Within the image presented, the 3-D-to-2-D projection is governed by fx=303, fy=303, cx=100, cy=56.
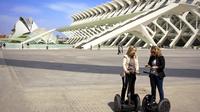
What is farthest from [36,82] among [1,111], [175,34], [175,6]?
[175,34]

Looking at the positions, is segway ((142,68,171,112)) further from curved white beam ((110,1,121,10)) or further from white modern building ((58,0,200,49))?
curved white beam ((110,1,121,10))

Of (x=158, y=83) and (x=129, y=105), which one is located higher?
(x=158, y=83)

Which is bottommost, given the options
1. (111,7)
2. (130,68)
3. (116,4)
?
(130,68)

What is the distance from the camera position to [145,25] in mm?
44531

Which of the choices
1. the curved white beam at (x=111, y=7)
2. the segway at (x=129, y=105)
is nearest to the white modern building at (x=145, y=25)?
the curved white beam at (x=111, y=7)

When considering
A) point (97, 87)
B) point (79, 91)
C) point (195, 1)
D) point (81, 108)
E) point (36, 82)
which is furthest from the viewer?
point (195, 1)

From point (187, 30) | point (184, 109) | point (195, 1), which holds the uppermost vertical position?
point (195, 1)

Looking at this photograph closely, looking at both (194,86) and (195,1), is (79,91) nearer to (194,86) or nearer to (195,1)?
(194,86)

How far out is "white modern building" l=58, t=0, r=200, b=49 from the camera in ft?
141

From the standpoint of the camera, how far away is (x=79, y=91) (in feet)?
27.0

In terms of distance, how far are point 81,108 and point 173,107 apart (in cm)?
195

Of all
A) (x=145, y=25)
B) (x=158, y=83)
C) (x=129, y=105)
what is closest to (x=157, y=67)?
(x=158, y=83)

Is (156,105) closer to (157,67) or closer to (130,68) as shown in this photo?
(157,67)

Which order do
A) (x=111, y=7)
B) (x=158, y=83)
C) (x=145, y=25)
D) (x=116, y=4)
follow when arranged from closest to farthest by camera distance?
(x=158, y=83) → (x=145, y=25) → (x=116, y=4) → (x=111, y=7)
